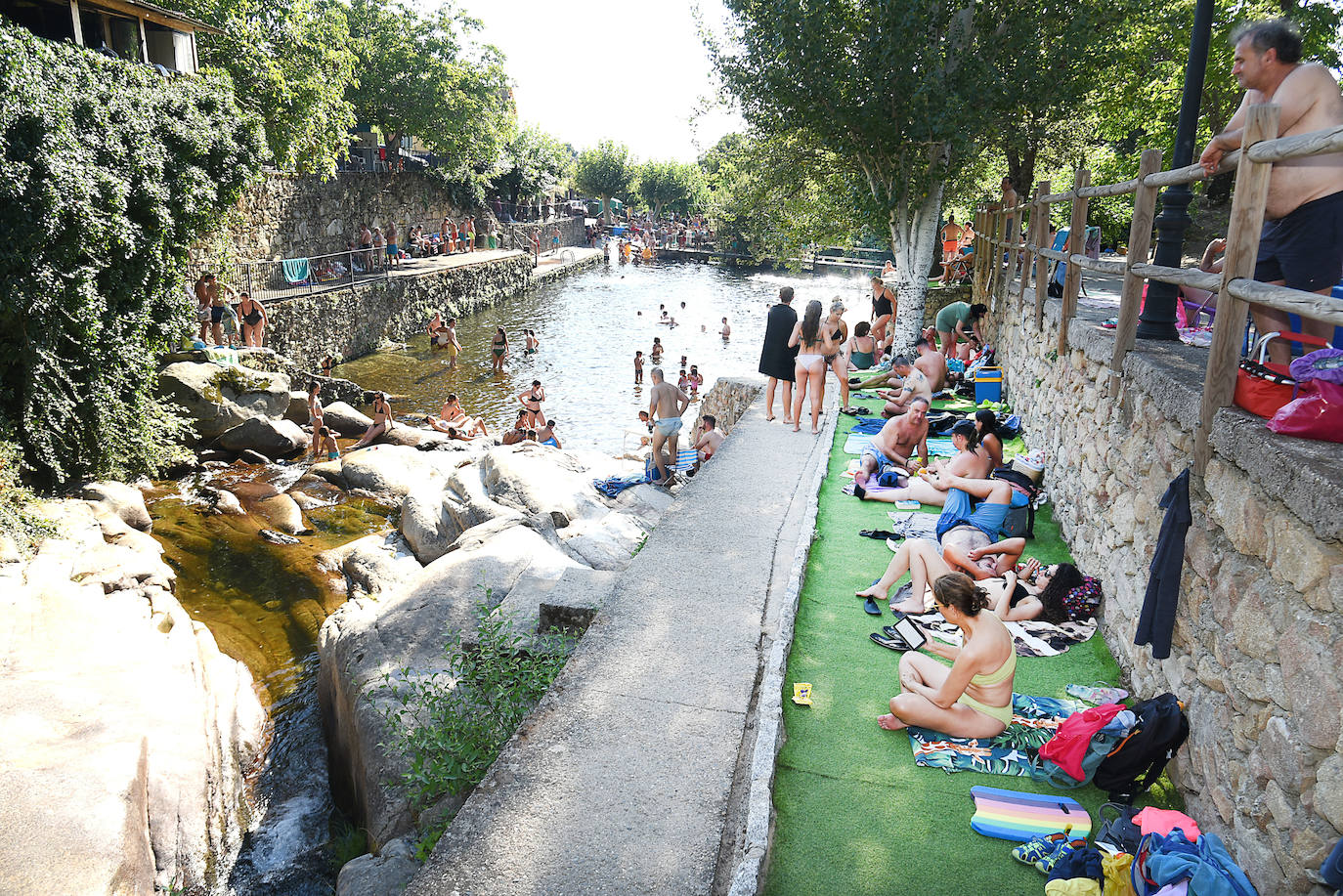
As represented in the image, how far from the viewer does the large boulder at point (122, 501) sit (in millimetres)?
10586

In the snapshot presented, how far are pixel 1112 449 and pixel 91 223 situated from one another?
1206cm

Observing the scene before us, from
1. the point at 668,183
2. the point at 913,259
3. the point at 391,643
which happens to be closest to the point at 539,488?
the point at 391,643

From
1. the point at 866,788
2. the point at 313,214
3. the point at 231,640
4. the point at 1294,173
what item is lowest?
the point at 231,640

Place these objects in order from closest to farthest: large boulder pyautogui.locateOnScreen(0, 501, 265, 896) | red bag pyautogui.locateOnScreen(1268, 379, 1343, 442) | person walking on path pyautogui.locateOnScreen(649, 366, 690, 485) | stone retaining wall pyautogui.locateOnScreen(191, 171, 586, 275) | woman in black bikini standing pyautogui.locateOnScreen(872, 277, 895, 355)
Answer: red bag pyautogui.locateOnScreen(1268, 379, 1343, 442)
large boulder pyautogui.locateOnScreen(0, 501, 265, 896)
person walking on path pyautogui.locateOnScreen(649, 366, 690, 485)
woman in black bikini standing pyautogui.locateOnScreen(872, 277, 895, 355)
stone retaining wall pyautogui.locateOnScreen(191, 171, 586, 275)

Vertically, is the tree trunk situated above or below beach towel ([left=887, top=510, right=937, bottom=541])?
above

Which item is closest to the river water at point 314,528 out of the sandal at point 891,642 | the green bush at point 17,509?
the green bush at point 17,509

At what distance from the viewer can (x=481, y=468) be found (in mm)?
12195

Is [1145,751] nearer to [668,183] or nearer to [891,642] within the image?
[891,642]

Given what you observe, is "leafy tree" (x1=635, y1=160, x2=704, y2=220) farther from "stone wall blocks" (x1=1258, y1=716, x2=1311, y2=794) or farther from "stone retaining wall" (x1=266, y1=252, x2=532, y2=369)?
"stone wall blocks" (x1=1258, y1=716, x2=1311, y2=794)

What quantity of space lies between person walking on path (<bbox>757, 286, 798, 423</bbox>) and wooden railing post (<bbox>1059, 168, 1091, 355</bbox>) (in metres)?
3.36

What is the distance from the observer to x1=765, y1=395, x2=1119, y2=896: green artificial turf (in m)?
3.80

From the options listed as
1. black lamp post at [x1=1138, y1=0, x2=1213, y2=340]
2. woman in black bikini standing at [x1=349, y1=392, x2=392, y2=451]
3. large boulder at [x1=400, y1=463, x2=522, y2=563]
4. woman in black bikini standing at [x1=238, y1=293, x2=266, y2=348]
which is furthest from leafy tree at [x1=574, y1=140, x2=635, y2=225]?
black lamp post at [x1=1138, y1=0, x2=1213, y2=340]

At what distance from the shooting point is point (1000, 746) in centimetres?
470

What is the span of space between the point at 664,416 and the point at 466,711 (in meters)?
7.03
